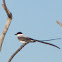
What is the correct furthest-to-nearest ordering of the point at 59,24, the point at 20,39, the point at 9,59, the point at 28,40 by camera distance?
the point at 20,39
the point at 28,40
the point at 59,24
the point at 9,59

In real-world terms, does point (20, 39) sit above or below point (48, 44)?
below

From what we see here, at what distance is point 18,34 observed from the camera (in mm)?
10469

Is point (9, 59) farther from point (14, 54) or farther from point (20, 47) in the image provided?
point (20, 47)

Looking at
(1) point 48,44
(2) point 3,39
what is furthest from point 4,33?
(1) point 48,44

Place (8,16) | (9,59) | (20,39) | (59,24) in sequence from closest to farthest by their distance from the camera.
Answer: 1. (9,59)
2. (8,16)
3. (59,24)
4. (20,39)

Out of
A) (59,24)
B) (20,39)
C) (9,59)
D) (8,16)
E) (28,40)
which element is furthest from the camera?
(20,39)

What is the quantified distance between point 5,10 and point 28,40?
2238 millimetres

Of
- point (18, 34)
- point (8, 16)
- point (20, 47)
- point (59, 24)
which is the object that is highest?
point (8, 16)

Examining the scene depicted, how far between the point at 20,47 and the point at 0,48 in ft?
2.53

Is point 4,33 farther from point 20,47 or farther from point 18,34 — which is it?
point 18,34

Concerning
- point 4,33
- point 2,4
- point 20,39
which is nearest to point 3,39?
point 4,33

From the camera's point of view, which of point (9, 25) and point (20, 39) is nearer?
point (9, 25)

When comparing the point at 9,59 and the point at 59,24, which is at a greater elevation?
the point at 59,24

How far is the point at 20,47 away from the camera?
7.26 meters
